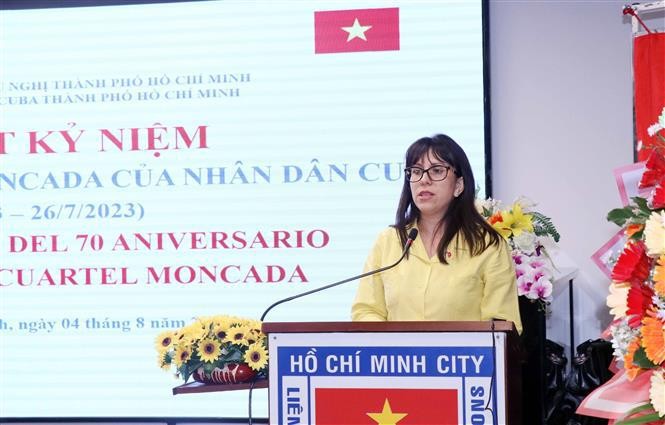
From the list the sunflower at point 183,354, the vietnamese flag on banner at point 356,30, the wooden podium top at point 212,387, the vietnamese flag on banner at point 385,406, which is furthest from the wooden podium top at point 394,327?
the vietnamese flag on banner at point 356,30

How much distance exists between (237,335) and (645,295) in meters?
1.45

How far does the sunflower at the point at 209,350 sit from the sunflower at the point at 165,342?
99 mm

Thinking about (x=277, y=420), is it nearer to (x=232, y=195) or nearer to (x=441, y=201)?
(x=441, y=201)

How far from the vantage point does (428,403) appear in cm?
208

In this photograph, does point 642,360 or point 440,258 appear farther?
point 440,258

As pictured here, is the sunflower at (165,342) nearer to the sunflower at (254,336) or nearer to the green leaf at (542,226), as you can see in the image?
the sunflower at (254,336)

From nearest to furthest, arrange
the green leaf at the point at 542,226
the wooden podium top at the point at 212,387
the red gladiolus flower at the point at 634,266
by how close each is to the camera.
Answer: the red gladiolus flower at the point at 634,266
the wooden podium top at the point at 212,387
the green leaf at the point at 542,226

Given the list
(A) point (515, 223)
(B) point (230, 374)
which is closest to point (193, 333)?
(B) point (230, 374)

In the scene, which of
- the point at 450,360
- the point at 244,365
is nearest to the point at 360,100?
the point at 244,365

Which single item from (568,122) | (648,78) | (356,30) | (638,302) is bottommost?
(638,302)

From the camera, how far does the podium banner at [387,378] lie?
206cm

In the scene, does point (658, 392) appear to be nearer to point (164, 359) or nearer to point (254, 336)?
point (254, 336)

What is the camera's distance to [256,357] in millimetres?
2787

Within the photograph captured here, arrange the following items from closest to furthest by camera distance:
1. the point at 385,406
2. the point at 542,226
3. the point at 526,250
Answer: the point at 385,406 → the point at 526,250 → the point at 542,226
